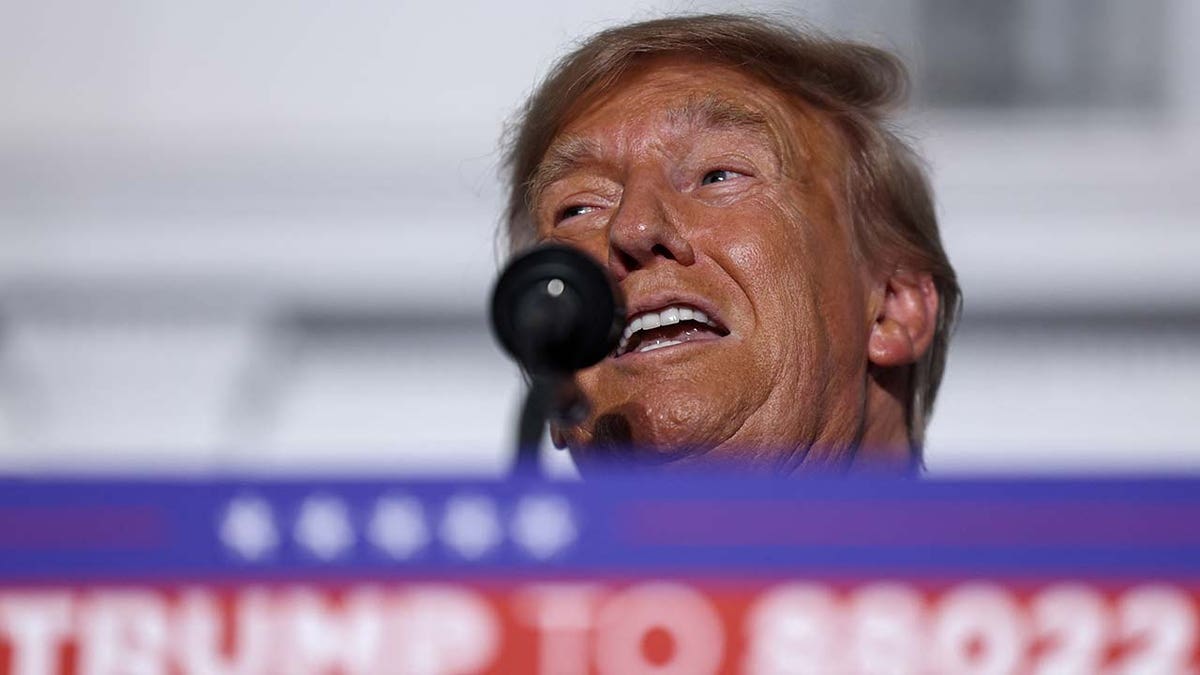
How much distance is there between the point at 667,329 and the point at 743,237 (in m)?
0.17

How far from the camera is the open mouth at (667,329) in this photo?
2.27 m

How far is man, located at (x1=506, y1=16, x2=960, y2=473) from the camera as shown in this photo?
2266 millimetres

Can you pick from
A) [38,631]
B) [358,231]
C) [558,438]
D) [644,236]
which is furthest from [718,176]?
[358,231]

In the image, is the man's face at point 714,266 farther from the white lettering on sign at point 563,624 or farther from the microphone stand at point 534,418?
the white lettering on sign at point 563,624

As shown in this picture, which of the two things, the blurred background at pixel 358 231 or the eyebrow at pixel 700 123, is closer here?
the eyebrow at pixel 700 123

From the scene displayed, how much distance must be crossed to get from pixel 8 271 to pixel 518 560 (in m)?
5.63

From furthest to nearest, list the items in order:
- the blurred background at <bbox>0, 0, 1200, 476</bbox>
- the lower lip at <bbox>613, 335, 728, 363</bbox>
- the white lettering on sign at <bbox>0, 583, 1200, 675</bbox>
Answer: the blurred background at <bbox>0, 0, 1200, 476</bbox> < the lower lip at <bbox>613, 335, 728, 363</bbox> < the white lettering on sign at <bbox>0, 583, 1200, 675</bbox>

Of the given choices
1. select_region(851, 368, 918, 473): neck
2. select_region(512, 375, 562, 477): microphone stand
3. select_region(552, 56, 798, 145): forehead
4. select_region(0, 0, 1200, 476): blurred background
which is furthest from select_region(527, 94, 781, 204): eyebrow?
select_region(0, 0, 1200, 476): blurred background

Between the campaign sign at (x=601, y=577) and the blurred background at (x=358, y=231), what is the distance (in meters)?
4.78

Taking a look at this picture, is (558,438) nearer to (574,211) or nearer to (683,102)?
(574,211)

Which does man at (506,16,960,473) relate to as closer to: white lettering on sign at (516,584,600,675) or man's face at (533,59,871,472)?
man's face at (533,59,871,472)

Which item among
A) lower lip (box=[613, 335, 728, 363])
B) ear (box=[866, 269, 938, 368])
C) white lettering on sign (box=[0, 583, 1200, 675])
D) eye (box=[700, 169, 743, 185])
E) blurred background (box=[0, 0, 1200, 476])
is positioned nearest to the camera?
white lettering on sign (box=[0, 583, 1200, 675])

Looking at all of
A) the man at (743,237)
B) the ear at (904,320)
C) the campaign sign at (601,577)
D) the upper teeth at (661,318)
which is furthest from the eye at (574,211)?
the campaign sign at (601,577)

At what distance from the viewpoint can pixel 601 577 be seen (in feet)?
4.08
